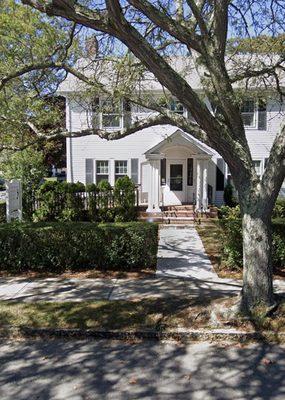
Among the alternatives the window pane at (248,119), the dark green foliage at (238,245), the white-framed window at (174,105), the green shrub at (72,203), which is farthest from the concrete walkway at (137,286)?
the window pane at (248,119)

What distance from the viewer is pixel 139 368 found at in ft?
16.2

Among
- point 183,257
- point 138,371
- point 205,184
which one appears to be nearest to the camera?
point 138,371

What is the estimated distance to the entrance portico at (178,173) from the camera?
16.9 m

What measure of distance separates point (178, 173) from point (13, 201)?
813 centimetres

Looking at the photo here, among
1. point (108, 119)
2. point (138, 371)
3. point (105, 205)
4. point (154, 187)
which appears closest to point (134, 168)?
point (154, 187)

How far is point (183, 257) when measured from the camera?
10.3 metres

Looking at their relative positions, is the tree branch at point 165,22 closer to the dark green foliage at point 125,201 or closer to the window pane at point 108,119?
the window pane at point 108,119

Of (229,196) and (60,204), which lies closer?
(60,204)

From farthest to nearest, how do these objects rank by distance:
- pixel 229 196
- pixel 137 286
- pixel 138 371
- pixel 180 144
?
pixel 229 196 → pixel 180 144 → pixel 137 286 → pixel 138 371

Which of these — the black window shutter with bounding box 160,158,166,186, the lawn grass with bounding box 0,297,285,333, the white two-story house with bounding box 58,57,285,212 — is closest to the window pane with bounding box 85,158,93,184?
the white two-story house with bounding box 58,57,285,212

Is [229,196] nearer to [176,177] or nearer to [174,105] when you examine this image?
[176,177]

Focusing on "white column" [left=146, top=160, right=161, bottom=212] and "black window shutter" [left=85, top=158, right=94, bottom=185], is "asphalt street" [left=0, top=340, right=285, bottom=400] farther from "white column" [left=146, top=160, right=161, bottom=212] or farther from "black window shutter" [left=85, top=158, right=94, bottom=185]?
"black window shutter" [left=85, top=158, right=94, bottom=185]

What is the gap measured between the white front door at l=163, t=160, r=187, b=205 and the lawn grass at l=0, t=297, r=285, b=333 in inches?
447

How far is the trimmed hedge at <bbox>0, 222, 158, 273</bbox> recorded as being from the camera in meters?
9.09
